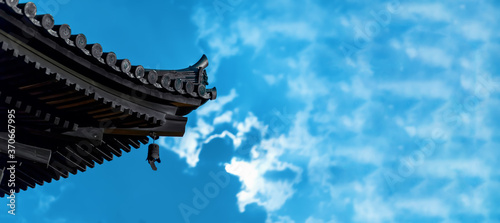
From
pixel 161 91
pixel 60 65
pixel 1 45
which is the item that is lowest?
pixel 1 45

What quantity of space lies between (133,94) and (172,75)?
0.88m

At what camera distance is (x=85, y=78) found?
8.00 metres

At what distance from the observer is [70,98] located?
26.3ft

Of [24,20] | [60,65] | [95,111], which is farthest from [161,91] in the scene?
[24,20]

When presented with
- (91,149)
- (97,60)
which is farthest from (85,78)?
(91,149)

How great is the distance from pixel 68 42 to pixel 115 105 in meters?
1.37

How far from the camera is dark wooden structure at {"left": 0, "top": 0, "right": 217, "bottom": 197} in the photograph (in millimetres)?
7117

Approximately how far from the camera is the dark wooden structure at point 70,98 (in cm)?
712

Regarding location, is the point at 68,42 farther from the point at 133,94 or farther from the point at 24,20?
the point at 133,94

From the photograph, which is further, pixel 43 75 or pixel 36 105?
pixel 36 105

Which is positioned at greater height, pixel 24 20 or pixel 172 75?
pixel 172 75

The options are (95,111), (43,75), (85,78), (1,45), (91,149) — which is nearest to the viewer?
(1,45)

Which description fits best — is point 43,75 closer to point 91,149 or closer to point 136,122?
point 136,122

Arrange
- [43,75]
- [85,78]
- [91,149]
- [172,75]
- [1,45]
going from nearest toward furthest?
[1,45] → [43,75] → [85,78] → [172,75] → [91,149]
